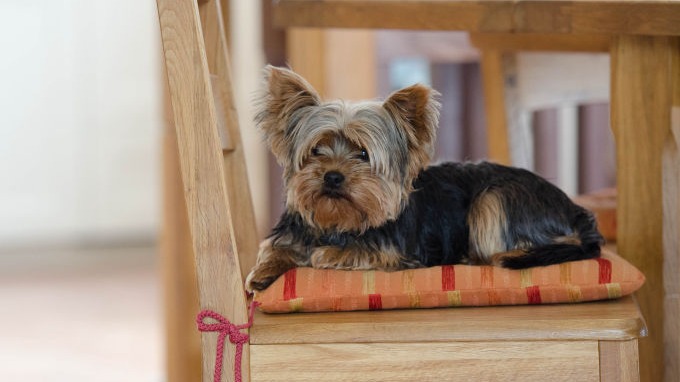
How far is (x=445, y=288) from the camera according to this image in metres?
1.59

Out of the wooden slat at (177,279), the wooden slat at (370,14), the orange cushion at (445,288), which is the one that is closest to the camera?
the orange cushion at (445,288)

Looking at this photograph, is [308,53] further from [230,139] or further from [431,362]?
[431,362]

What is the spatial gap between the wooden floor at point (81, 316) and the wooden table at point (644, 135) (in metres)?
2.22

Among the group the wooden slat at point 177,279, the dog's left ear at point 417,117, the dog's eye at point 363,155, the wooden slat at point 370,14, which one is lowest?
the wooden slat at point 177,279

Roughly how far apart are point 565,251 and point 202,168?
2.16ft

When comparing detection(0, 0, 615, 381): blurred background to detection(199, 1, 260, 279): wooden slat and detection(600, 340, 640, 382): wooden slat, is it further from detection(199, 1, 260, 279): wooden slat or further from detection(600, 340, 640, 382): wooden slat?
detection(600, 340, 640, 382): wooden slat

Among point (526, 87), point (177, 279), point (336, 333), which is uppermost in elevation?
point (526, 87)

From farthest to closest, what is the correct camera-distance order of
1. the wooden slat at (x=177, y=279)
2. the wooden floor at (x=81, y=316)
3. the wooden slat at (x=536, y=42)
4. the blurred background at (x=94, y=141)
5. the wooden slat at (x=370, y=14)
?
the blurred background at (x=94, y=141) → the wooden floor at (x=81, y=316) → the wooden slat at (x=177, y=279) → the wooden slat at (x=536, y=42) → the wooden slat at (x=370, y=14)

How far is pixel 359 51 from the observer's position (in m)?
4.03

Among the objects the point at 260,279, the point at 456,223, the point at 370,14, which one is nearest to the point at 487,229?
the point at 456,223

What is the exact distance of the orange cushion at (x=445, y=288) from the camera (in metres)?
1.57

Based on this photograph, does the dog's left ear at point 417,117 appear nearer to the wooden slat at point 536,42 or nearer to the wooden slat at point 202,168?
the wooden slat at point 202,168

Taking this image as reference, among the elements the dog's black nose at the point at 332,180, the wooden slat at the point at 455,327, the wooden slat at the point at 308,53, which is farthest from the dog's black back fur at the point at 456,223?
the wooden slat at the point at 308,53

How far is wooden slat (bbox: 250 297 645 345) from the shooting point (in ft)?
4.84
